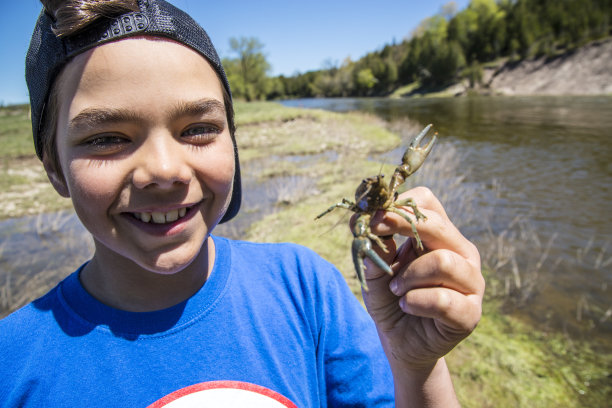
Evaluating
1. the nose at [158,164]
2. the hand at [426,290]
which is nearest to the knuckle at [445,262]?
the hand at [426,290]

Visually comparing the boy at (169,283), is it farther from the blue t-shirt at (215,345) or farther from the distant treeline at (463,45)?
the distant treeline at (463,45)

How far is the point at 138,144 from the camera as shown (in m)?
1.49

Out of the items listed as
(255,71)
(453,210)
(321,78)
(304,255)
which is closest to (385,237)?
(304,255)

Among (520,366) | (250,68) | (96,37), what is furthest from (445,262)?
(250,68)

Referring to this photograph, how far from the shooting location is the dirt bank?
1515 inches

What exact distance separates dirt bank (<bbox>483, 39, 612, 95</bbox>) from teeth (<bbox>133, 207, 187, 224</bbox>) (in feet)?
162

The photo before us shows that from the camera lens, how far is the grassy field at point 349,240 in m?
3.80

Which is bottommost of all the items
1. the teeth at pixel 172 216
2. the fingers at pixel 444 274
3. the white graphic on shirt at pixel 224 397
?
the white graphic on shirt at pixel 224 397

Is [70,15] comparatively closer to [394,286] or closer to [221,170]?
[221,170]

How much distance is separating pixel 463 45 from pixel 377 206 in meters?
81.6

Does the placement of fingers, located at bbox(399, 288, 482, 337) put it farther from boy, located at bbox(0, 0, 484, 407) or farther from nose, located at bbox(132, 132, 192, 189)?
nose, located at bbox(132, 132, 192, 189)

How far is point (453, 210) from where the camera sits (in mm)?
8633

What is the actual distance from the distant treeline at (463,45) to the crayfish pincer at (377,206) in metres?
50.2

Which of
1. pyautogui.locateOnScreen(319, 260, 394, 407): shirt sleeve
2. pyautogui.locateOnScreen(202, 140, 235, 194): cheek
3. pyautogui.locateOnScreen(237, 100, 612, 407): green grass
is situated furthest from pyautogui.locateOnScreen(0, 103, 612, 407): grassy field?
pyautogui.locateOnScreen(202, 140, 235, 194): cheek
